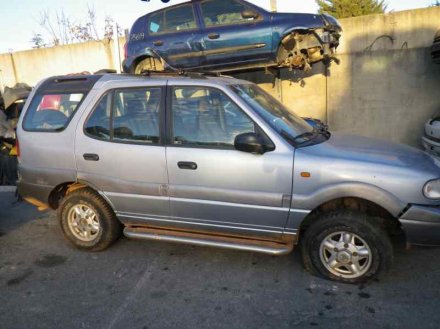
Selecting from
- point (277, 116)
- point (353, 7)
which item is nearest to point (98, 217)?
point (277, 116)

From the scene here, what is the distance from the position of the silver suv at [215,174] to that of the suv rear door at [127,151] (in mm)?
11

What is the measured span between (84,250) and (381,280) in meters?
3.03

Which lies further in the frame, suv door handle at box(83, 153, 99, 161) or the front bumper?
suv door handle at box(83, 153, 99, 161)

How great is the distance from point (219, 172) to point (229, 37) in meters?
4.34

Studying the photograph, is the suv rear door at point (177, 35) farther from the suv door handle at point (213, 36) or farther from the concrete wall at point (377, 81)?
the concrete wall at point (377, 81)

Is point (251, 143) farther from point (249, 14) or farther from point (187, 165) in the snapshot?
point (249, 14)

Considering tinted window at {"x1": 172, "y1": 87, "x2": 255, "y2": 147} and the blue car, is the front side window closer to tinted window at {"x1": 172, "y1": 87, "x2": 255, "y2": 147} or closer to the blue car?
tinted window at {"x1": 172, "y1": 87, "x2": 255, "y2": 147}

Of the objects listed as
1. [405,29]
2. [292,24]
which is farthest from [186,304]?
[405,29]

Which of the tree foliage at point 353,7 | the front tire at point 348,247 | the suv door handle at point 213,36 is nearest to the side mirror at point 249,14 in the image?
the suv door handle at point 213,36

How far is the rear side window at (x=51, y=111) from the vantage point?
13.4 feet

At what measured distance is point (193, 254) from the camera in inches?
157

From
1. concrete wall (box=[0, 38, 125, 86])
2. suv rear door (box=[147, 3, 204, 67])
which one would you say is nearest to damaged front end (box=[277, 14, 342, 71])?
suv rear door (box=[147, 3, 204, 67])

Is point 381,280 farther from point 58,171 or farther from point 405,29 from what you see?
point 405,29

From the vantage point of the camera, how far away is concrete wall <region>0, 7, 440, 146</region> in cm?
794
